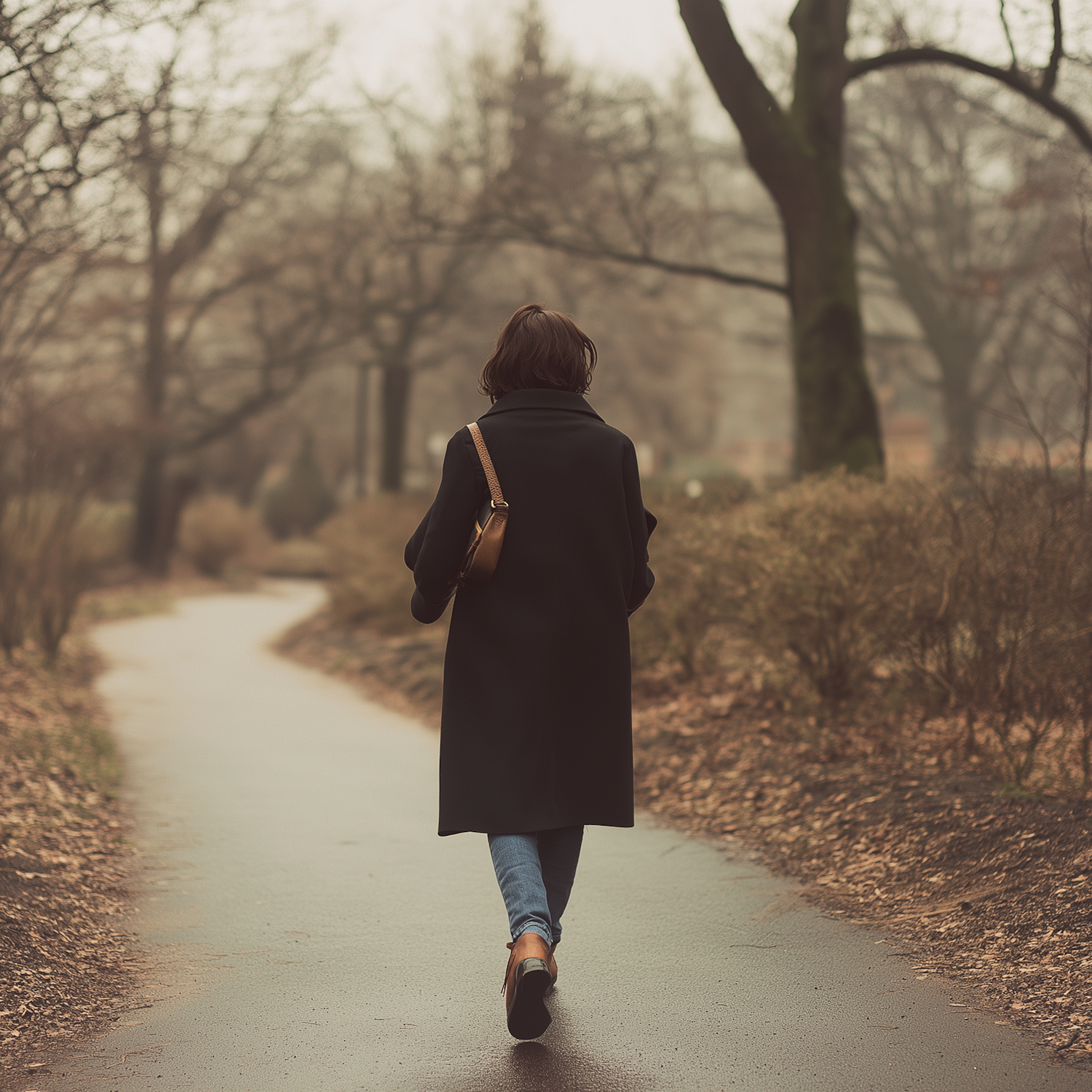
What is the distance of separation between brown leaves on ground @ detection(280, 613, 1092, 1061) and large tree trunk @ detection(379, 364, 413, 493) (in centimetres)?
1296

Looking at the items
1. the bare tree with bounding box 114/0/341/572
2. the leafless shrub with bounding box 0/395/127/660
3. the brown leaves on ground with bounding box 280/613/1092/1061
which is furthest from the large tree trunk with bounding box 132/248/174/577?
the brown leaves on ground with bounding box 280/613/1092/1061

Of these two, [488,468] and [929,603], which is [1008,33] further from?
[488,468]

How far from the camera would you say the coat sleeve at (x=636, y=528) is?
373 cm

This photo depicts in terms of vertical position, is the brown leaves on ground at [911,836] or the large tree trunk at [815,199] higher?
the large tree trunk at [815,199]

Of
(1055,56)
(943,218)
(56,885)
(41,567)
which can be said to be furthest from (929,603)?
(943,218)

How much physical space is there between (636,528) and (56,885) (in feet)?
9.02

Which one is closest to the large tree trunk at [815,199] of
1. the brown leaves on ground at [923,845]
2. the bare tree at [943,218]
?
the brown leaves on ground at [923,845]

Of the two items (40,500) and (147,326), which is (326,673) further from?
(147,326)

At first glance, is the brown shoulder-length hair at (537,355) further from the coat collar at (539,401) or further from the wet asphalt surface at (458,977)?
the wet asphalt surface at (458,977)

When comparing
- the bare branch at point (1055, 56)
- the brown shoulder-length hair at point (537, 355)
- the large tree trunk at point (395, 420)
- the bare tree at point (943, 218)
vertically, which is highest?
the bare tree at point (943, 218)

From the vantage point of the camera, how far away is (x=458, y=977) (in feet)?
13.5

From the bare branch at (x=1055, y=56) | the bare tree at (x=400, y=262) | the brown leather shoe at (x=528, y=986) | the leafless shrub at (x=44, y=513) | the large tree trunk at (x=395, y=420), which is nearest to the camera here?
the brown leather shoe at (x=528, y=986)

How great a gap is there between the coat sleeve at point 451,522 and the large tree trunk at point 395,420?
705 inches

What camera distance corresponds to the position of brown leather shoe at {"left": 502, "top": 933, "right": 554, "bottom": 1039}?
10.8ft
